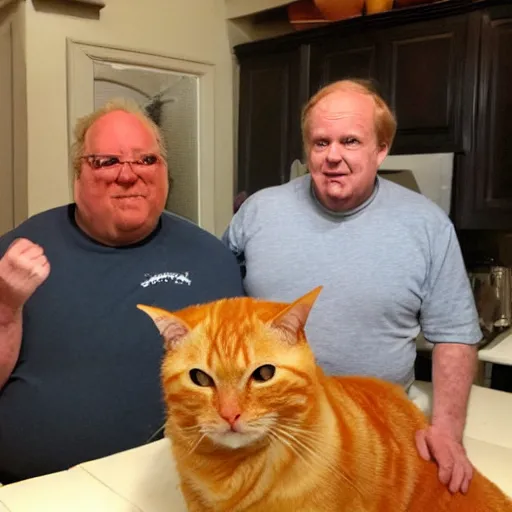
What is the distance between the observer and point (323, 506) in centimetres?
64

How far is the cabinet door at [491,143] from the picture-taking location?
2.27 meters

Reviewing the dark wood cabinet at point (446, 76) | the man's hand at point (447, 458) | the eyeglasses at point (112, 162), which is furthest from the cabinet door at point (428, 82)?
the man's hand at point (447, 458)

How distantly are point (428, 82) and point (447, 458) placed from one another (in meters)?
1.92

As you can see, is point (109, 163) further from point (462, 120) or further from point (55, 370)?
point (462, 120)

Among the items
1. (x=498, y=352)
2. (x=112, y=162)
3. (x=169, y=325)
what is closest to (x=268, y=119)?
(x=498, y=352)

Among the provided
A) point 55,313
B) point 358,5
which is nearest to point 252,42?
point 358,5

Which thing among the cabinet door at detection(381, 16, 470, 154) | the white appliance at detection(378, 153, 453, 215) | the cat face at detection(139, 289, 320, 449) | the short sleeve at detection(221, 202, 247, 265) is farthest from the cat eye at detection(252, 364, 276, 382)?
the cabinet door at detection(381, 16, 470, 154)

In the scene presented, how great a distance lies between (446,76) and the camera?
240 centimetres

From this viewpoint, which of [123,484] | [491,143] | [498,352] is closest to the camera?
[123,484]

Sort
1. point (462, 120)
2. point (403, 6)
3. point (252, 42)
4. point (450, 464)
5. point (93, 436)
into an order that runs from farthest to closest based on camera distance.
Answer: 1. point (252, 42)
2. point (403, 6)
3. point (462, 120)
4. point (93, 436)
5. point (450, 464)

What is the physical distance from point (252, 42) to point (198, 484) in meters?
2.75

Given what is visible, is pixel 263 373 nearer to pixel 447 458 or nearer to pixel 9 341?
pixel 447 458

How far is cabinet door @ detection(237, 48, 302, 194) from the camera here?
2.89 meters

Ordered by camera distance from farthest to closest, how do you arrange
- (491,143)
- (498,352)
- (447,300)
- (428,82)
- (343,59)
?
1. (343,59)
2. (428,82)
3. (491,143)
4. (498,352)
5. (447,300)
